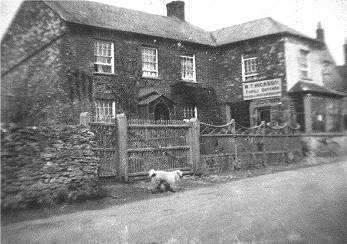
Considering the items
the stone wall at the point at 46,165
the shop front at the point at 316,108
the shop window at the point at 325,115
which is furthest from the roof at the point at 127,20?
the stone wall at the point at 46,165

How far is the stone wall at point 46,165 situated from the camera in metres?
6.87

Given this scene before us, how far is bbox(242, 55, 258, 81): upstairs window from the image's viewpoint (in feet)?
67.5

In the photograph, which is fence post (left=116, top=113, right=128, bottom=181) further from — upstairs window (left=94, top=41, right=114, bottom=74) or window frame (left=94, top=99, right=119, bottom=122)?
upstairs window (left=94, top=41, right=114, bottom=74)

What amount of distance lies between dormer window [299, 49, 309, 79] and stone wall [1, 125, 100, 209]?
1540 centimetres

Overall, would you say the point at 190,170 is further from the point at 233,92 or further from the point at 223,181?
the point at 233,92

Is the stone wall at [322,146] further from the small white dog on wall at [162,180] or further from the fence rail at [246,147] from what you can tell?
the small white dog on wall at [162,180]

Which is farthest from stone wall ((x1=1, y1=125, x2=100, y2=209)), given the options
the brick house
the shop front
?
the shop front

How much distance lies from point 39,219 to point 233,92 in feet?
53.4

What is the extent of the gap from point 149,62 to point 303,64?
8.93 m

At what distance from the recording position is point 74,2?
17.8 m

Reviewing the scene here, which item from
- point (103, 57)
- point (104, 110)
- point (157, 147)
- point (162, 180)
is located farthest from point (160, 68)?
point (162, 180)

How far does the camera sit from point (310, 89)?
1884cm

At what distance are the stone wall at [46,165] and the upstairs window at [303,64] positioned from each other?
15400mm

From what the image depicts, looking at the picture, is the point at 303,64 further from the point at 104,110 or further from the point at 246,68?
the point at 104,110
